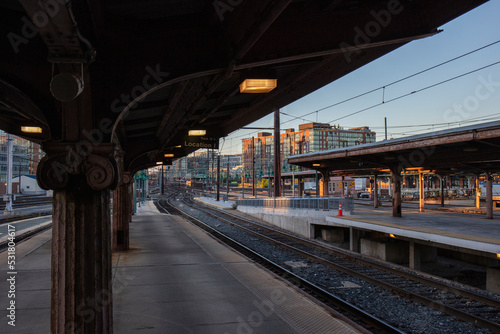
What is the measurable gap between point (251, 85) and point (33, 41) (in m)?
3.24

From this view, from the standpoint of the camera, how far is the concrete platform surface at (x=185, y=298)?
597 centimetres

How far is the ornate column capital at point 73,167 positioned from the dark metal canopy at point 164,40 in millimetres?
182

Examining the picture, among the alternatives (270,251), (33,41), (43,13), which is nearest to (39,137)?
(33,41)

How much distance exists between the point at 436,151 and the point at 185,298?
623 inches

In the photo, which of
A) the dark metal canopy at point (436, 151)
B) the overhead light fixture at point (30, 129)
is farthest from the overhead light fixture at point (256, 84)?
the dark metal canopy at point (436, 151)

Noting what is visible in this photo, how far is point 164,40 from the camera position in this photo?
4.43 m

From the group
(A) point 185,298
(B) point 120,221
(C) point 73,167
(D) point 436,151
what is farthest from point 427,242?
(C) point 73,167

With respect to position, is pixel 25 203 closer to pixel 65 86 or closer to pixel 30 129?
pixel 30 129

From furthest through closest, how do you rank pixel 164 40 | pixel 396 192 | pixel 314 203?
→ pixel 314 203, pixel 396 192, pixel 164 40

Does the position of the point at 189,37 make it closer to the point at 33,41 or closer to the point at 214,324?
the point at 33,41

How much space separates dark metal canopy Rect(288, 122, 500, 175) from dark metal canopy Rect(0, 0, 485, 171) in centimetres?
947

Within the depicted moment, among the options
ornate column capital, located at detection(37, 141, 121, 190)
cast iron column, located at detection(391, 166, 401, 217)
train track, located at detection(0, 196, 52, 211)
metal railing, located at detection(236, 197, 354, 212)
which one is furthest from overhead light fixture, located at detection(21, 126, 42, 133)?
train track, located at detection(0, 196, 52, 211)

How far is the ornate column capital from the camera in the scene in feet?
12.8

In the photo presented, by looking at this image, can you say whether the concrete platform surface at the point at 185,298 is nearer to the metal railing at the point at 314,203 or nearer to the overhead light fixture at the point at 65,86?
the overhead light fixture at the point at 65,86
